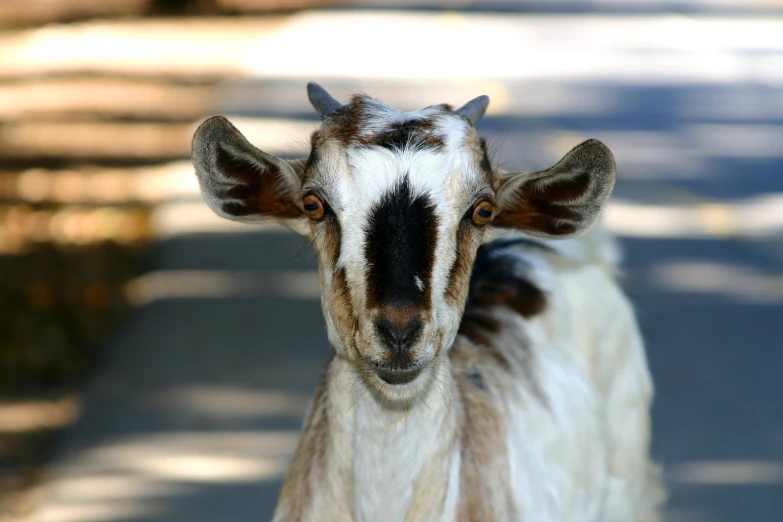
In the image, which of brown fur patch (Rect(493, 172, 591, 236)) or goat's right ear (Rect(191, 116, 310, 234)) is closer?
goat's right ear (Rect(191, 116, 310, 234))

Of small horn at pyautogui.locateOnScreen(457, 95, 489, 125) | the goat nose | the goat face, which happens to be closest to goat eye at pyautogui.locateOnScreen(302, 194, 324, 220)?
the goat face

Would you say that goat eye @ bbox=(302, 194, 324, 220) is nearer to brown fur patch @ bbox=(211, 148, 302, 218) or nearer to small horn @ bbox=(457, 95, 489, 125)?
brown fur patch @ bbox=(211, 148, 302, 218)

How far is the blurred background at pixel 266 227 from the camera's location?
21.6 ft

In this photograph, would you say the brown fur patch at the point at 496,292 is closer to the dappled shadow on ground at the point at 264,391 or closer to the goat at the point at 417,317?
the goat at the point at 417,317

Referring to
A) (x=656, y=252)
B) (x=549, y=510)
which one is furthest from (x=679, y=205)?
(x=549, y=510)

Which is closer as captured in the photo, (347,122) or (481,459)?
(347,122)

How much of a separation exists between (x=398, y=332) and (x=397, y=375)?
0.18 metres

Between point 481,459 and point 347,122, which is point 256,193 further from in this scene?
point 481,459

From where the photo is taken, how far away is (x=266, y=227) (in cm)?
930

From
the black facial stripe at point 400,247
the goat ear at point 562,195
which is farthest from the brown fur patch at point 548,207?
the black facial stripe at point 400,247

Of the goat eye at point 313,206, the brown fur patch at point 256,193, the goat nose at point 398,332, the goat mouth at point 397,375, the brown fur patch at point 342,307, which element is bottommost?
the goat mouth at point 397,375

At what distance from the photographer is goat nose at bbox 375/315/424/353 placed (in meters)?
3.20

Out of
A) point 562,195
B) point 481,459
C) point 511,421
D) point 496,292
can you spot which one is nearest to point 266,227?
point 496,292

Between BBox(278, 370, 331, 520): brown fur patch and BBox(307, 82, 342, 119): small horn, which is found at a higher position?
BBox(307, 82, 342, 119): small horn
